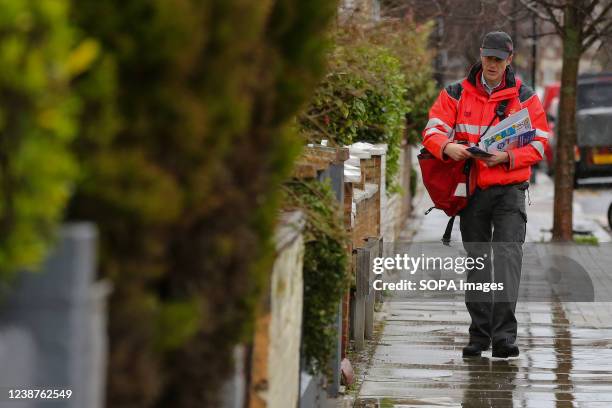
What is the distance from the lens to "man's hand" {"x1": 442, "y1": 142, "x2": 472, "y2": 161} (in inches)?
314

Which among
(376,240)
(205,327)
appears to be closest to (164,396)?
(205,327)

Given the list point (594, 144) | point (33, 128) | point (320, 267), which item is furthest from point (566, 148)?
point (33, 128)

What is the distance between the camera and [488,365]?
802 cm

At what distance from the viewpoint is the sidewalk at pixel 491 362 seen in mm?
7102

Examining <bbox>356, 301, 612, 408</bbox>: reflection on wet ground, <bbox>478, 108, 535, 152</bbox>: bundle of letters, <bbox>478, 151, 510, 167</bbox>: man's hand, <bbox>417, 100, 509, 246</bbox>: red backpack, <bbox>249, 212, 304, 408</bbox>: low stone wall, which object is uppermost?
<bbox>478, 108, 535, 152</bbox>: bundle of letters

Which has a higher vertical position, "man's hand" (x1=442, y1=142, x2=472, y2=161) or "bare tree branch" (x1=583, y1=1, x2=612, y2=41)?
"bare tree branch" (x1=583, y1=1, x2=612, y2=41)

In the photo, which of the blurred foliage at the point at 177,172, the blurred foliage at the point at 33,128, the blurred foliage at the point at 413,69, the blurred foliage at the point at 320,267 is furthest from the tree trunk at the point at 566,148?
the blurred foliage at the point at 33,128

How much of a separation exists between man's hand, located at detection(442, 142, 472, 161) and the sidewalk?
125 cm

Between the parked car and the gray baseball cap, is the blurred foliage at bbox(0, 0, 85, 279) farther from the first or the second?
the parked car

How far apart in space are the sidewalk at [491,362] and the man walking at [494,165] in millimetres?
335

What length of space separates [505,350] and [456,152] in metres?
1.26

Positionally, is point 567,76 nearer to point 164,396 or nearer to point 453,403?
point 453,403

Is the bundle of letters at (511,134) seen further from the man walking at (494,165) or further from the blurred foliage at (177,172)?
the blurred foliage at (177,172)

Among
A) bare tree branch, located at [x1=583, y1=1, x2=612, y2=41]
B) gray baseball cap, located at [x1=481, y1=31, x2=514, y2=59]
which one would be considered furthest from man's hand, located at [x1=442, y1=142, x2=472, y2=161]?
Answer: bare tree branch, located at [x1=583, y1=1, x2=612, y2=41]
